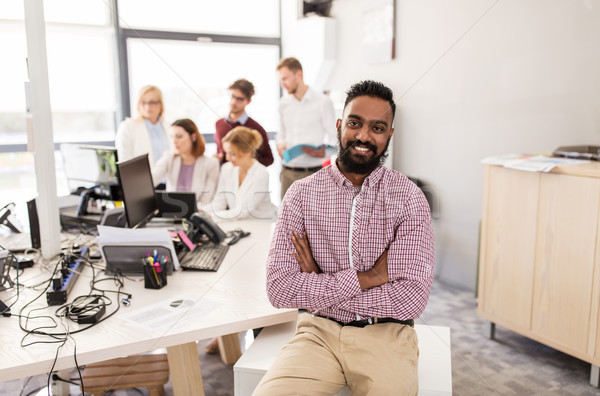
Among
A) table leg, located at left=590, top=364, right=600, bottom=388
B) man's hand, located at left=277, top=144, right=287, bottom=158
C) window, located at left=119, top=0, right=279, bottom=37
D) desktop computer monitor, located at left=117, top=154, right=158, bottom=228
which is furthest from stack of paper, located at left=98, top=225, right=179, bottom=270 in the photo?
window, located at left=119, top=0, right=279, bottom=37

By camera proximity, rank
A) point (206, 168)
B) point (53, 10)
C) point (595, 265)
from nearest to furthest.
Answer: point (595, 265)
point (206, 168)
point (53, 10)

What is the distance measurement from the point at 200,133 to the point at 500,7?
6.30 feet

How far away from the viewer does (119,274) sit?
6.17 feet

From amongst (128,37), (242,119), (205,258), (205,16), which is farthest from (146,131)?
(205,258)

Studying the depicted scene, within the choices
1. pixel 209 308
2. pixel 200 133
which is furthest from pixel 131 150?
pixel 209 308

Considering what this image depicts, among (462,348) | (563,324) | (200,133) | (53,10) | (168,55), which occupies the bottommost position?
(462,348)

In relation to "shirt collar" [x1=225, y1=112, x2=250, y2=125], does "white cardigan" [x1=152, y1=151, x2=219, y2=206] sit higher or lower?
lower

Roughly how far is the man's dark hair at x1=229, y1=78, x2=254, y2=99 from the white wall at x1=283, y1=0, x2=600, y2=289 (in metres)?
Result: 0.68

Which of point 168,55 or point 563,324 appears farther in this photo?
point 168,55

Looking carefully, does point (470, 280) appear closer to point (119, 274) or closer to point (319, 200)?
point (319, 200)

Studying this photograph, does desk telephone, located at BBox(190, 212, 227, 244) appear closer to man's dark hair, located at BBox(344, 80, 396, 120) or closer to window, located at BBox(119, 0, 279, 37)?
man's dark hair, located at BBox(344, 80, 396, 120)

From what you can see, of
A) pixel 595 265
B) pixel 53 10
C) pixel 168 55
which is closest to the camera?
pixel 595 265

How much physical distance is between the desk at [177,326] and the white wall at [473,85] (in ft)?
3.45

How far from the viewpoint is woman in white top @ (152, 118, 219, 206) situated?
10.1 feet
